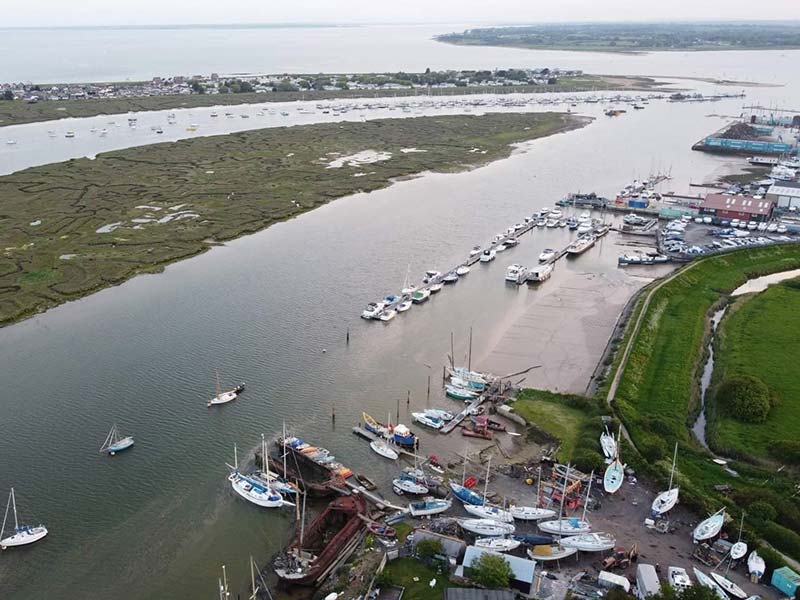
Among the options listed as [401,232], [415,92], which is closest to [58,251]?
[401,232]

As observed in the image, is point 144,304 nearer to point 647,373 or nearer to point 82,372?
point 82,372

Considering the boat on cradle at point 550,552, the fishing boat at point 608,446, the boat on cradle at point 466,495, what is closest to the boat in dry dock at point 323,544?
the boat on cradle at point 466,495

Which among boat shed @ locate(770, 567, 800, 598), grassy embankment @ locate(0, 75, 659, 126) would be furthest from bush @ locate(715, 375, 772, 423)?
grassy embankment @ locate(0, 75, 659, 126)

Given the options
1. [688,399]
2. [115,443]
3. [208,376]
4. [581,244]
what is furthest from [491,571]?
[581,244]

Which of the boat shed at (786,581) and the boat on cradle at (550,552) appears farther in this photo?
the boat on cradle at (550,552)

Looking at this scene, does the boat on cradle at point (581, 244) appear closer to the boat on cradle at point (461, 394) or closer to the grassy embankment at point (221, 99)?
the boat on cradle at point (461, 394)

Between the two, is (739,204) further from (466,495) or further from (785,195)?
(466,495)
